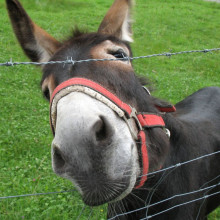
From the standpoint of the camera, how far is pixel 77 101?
57.5 inches

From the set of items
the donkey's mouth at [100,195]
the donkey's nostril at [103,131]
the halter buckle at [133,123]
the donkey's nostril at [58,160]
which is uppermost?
the donkey's nostril at [103,131]

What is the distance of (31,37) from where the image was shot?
7.62ft

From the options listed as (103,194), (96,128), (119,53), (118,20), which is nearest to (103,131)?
(96,128)

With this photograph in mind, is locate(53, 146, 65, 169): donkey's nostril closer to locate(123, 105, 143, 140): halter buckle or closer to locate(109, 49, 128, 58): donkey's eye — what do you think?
locate(123, 105, 143, 140): halter buckle

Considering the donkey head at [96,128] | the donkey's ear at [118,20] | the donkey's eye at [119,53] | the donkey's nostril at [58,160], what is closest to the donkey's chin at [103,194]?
the donkey head at [96,128]

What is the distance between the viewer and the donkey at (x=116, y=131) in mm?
1403

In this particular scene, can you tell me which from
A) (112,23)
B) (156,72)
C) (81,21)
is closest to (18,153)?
(112,23)

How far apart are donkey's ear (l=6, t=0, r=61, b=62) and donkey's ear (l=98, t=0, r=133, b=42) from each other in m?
0.40

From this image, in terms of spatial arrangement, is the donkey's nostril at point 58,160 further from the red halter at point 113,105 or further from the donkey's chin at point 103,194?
the red halter at point 113,105

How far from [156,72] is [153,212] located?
588 cm

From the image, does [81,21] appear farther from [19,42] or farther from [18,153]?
[19,42]

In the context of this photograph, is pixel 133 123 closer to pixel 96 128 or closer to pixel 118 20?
pixel 96 128

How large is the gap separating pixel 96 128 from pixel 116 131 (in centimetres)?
14

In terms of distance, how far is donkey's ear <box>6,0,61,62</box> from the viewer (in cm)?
215
